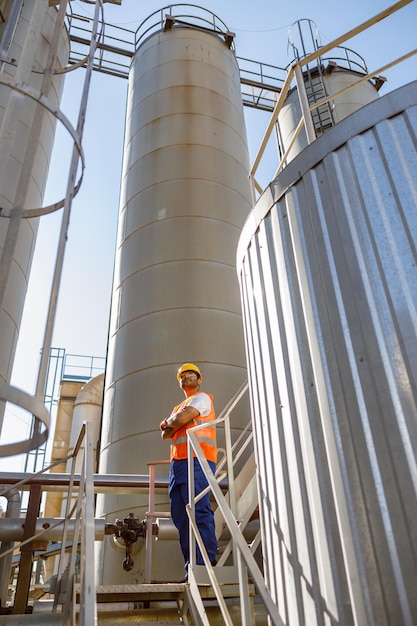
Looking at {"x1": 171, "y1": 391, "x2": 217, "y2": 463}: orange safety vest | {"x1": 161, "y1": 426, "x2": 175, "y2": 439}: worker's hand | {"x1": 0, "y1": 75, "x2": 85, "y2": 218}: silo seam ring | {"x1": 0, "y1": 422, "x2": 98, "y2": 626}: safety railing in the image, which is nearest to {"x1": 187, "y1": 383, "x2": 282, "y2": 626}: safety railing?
{"x1": 171, "y1": 391, "x2": 217, "y2": 463}: orange safety vest

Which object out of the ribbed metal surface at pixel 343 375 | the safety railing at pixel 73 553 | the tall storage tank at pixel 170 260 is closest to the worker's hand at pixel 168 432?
the safety railing at pixel 73 553

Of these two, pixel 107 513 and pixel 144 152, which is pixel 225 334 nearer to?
pixel 107 513

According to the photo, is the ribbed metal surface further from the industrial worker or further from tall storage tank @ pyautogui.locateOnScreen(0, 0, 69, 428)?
tall storage tank @ pyautogui.locateOnScreen(0, 0, 69, 428)

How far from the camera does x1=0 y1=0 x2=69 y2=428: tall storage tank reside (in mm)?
2953

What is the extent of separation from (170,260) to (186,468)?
15.3ft

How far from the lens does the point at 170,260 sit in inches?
342

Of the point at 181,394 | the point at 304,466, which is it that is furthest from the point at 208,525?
the point at 181,394

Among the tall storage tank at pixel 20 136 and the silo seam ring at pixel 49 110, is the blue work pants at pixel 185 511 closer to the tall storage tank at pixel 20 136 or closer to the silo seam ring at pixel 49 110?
the silo seam ring at pixel 49 110

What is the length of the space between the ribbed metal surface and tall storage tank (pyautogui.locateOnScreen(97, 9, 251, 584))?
3.73 metres

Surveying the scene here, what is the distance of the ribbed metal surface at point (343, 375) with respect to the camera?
100 inches

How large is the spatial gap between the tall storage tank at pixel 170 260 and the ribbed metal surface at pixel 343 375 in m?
3.73

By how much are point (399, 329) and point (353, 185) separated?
1028 mm

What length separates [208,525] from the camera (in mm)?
4184

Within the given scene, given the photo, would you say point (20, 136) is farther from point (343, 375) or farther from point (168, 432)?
point (343, 375)
